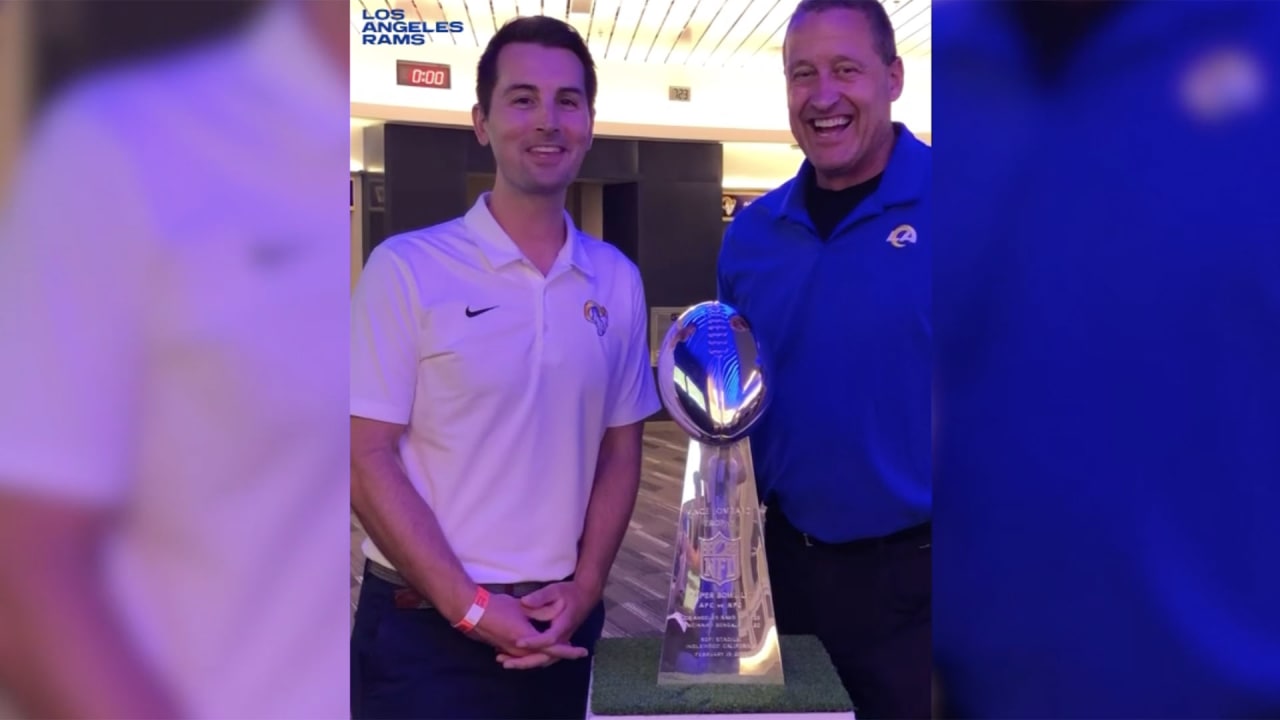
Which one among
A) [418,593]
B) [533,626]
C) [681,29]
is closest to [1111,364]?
[533,626]

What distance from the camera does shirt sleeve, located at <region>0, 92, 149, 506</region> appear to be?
794 millimetres

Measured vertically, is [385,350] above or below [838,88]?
below

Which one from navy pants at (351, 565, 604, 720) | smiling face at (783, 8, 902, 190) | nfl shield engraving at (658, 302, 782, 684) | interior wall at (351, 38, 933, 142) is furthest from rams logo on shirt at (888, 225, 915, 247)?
interior wall at (351, 38, 933, 142)

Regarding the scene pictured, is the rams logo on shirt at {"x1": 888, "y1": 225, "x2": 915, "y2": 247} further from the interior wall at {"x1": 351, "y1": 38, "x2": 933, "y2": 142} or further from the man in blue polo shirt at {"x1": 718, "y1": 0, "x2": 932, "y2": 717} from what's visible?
the interior wall at {"x1": 351, "y1": 38, "x2": 933, "y2": 142}

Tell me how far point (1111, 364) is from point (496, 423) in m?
0.70

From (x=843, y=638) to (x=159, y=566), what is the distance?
37.9 inches

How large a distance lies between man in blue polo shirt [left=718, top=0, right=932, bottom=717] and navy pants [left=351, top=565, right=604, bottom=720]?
1.29 feet

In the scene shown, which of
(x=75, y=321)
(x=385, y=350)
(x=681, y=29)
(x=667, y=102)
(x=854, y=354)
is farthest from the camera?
(x=667, y=102)

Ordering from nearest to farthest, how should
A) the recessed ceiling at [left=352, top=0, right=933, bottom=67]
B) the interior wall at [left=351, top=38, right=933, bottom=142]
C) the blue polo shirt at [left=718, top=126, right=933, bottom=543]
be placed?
the blue polo shirt at [left=718, top=126, right=933, bottom=543]
the interior wall at [left=351, top=38, right=933, bottom=142]
the recessed ceiling at [left=352, top=0, right=933, bottom=67]

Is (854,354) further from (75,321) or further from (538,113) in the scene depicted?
(75,321)

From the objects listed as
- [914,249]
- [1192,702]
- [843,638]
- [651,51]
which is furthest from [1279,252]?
[651,51]

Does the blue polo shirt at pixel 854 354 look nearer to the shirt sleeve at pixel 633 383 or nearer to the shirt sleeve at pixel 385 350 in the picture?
the shirt sleeve at pixel 633 383

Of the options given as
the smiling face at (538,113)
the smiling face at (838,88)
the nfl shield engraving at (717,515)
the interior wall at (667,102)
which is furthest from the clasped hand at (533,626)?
the interior wall at (667,102)

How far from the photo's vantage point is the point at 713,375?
3.37 ft
